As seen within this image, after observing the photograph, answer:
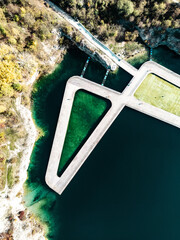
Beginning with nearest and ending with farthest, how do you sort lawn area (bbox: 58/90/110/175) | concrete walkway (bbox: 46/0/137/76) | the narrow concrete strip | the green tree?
the green tree, concrete walkway (bbox: 46/0/137/76), the narrow concrete strip, lawn area (bbox: 58/90/110/175)

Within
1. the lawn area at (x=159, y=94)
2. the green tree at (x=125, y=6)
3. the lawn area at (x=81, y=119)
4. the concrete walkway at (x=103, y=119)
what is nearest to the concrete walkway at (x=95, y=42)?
the concrete walkway at (x=103, y=119)

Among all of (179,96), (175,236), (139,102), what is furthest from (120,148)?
(175,236)

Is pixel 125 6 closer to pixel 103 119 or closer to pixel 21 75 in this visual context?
pixel 103 119

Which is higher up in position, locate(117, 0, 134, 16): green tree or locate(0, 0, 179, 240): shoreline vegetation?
locate(117, 0, 134, 16): green tree

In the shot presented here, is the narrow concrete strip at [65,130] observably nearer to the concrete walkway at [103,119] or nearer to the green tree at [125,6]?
the concrete walkway at [103,119]

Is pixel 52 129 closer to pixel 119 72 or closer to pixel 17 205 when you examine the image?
pixel 17 205

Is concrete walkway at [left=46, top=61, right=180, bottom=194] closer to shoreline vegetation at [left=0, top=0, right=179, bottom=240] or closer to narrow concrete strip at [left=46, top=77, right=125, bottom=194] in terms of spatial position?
narrow concrete strip at [left=46, top=77, right=125, bottom=194]

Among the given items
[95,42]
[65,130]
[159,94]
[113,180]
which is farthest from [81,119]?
[159,94]

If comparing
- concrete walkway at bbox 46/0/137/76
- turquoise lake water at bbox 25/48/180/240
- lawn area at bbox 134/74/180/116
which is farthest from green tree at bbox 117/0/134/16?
lawn area at bbox 134/74/180/116
